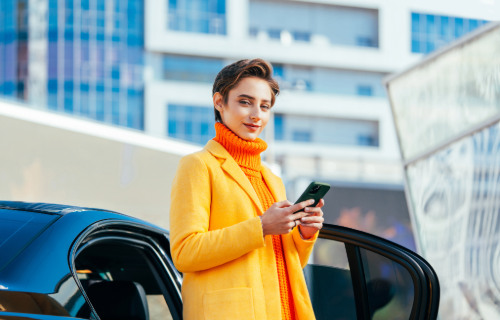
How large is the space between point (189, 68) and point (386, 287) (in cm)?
3033

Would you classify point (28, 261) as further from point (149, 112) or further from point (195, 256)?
point (149, 112)

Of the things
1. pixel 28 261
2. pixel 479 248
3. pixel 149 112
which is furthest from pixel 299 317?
pixel 149 112

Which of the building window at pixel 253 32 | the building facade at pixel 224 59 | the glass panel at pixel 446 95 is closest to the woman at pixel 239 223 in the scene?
the glass panel at pixel 446 95

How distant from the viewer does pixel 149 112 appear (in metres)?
30.1

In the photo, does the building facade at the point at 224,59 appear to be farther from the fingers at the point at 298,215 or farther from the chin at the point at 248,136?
the fingers at the point at 298,215

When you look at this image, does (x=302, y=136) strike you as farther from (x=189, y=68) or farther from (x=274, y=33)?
(x=189, y=68)

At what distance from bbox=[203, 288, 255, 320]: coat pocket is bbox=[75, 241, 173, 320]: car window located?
0.71 meters

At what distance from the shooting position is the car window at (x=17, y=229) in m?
1.39

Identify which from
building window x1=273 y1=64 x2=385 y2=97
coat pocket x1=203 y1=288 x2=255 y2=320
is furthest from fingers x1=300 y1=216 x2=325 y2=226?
building window x1=273 y1=64 x2=385 y2=97

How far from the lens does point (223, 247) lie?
1.51 meters

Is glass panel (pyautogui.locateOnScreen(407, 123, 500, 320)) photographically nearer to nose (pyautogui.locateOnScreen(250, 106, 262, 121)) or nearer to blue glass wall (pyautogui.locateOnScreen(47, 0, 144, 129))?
nose (pyautogui.locateOnScreen(250, 106, 262, 121))

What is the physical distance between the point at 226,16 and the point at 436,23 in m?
13.6

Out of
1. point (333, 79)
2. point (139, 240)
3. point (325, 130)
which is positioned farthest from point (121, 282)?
point (333, 79)

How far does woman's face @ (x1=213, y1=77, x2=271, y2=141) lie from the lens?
1.73 meters
